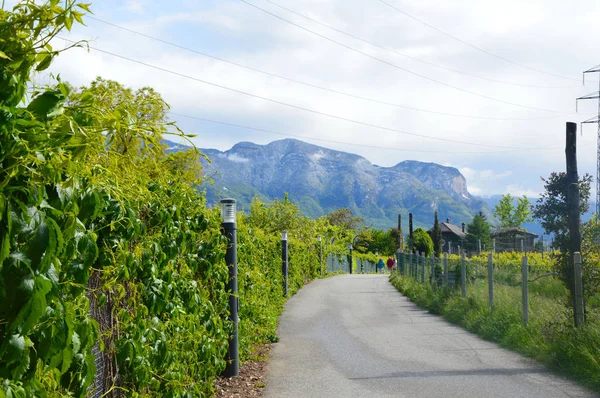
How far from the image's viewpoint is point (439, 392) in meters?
7.29

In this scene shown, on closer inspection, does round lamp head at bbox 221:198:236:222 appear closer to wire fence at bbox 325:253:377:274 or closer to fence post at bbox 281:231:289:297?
fence post at bbox 281:231:289:297

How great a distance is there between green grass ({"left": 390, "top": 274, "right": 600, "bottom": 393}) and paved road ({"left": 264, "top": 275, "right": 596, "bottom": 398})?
283 mm

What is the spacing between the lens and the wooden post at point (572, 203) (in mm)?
9883

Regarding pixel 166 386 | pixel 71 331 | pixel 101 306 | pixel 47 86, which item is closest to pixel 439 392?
pixel 166 386

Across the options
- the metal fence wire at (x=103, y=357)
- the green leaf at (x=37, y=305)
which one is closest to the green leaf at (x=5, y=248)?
the green leaf at (x=37, y=305)

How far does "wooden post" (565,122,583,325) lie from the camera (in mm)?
9883

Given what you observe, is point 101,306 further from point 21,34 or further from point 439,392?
point 439,392

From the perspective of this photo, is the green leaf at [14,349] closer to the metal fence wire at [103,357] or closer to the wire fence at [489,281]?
the metal fence wire at [103,357]

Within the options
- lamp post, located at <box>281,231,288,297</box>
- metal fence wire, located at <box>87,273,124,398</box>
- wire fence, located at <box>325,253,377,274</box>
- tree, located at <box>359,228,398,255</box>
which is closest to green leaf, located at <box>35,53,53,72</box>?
Answer: metal fence wire, located at <box>87,273,124,398</box>

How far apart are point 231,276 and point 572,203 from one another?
248 inches

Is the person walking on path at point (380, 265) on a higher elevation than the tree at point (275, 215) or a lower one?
lower

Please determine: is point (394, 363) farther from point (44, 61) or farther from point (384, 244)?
point (384, 244)

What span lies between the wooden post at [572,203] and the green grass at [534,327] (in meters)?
0.52

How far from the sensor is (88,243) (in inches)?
103
